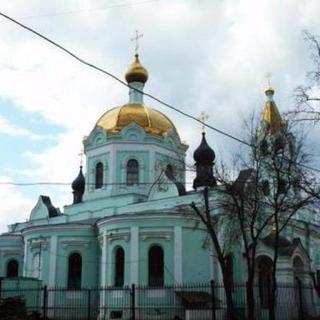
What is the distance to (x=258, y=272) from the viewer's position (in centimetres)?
2955

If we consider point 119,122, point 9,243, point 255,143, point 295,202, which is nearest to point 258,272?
point 295,202

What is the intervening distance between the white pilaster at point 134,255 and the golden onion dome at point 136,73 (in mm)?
12860

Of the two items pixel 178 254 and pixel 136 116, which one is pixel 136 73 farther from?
pixel 178 254

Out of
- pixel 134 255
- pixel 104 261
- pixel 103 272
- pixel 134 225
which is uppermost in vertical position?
pixel 134 225

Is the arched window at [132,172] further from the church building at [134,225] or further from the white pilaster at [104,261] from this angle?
the white pilaster at [104,261]

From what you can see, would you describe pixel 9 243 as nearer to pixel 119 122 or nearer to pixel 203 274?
pixel 119 122

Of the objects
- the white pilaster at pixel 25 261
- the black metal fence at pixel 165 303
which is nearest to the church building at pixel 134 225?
the white pilaster at pixel 25 261

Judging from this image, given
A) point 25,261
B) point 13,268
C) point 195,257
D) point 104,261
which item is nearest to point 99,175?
point 25,261

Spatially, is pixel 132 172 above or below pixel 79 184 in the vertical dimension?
below

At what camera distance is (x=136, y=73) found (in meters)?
37.9

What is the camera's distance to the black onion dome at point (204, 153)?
107ft

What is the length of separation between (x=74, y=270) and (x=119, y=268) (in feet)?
12.2

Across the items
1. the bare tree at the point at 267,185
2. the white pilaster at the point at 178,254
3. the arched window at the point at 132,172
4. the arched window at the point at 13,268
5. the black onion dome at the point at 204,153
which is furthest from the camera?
the arched window at the point at 13,268

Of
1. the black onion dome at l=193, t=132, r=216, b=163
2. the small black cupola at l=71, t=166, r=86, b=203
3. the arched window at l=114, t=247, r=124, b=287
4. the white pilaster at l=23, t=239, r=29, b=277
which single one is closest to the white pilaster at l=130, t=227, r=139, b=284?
the arched window at l=114, t=247, r=124, b=287
